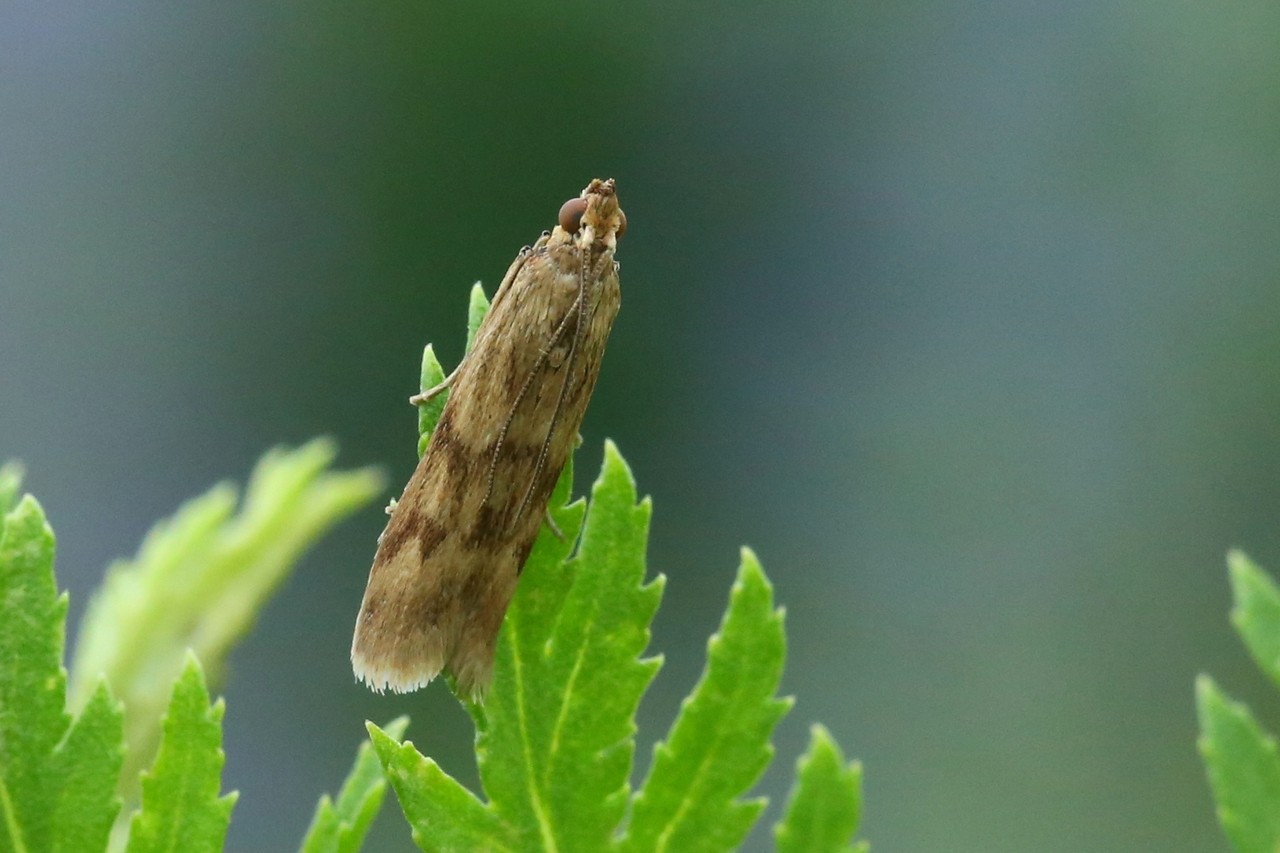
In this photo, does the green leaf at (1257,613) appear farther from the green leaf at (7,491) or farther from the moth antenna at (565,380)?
the green leaf at (7,491)

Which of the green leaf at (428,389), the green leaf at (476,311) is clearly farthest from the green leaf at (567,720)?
the green leaf at (476,311)

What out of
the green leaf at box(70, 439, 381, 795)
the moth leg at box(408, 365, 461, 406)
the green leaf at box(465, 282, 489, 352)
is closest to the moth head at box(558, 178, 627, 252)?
the moth leg at box(408, 365, 461, 406)

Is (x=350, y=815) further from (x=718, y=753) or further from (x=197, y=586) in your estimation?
(x=197, y=586)

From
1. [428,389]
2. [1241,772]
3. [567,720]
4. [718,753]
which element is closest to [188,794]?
[567,720]

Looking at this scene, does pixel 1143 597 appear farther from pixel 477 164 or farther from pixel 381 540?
pixel 381 540

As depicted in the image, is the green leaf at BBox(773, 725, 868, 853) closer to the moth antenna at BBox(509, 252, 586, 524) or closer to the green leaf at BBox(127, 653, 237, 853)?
the green leaf at BBox(127, 653, 237, 853)

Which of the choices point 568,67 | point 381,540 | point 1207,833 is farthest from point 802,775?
point 1207,833
